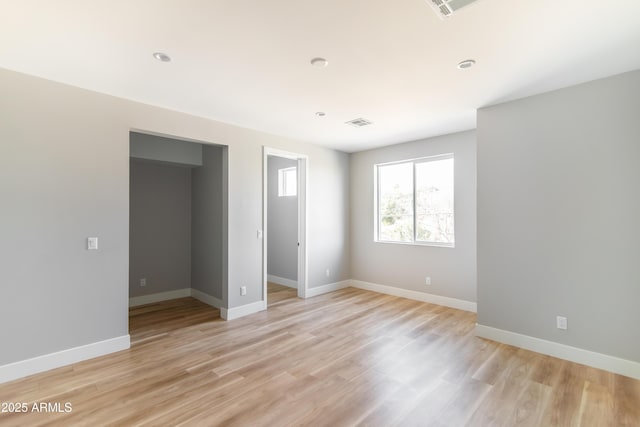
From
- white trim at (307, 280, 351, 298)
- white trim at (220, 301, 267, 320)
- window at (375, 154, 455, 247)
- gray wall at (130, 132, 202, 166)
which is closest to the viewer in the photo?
white trim at (220, 301, 267, 320)

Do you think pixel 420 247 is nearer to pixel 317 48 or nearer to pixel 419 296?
pixel 419 296

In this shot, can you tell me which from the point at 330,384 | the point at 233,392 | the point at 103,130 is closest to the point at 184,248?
the point at 103,130

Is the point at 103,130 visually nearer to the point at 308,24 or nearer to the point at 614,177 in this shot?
the point at 308,24

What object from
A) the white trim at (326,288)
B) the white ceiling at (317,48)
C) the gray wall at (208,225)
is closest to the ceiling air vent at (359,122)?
the white ceiling at (317,48)

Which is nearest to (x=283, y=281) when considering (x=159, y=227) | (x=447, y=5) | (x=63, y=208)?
(x=159, y=227)

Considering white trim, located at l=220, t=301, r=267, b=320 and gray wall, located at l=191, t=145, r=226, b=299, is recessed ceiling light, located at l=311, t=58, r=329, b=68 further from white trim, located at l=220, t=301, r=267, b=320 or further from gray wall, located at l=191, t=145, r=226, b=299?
white trim, located at l=220, t=301, r=267, b=320

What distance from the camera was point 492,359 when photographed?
300 cm

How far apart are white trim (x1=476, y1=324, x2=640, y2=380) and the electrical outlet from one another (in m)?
0.18

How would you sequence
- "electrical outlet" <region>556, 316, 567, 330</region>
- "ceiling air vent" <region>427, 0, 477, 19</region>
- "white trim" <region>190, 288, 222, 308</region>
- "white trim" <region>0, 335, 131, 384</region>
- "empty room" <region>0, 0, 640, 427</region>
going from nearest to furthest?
"ceiling air vent" <region>427, 0, 477, 19</region>
"empty room" <region>0, 0, 640, 427</region>
"white trim" <region>0, 335, 131, 384</region>
"electrical outlet" <region>556, 316, 567, 330</region>
"white trim" <region>190, 288, 222, 308</region>

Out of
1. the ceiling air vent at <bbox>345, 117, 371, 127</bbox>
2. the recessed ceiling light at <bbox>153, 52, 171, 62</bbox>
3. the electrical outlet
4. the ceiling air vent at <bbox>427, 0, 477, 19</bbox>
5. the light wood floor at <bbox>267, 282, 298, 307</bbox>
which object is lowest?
the light wood floor at <bbox>267, 282, 298, 307</bbox>

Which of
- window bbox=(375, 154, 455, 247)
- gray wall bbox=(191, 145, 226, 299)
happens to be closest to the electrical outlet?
window bbox=(375, 154, 455, 247)

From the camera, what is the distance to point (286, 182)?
6.48 m

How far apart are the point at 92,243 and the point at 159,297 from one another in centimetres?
245

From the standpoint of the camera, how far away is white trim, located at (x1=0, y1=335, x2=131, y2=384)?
2598mm
